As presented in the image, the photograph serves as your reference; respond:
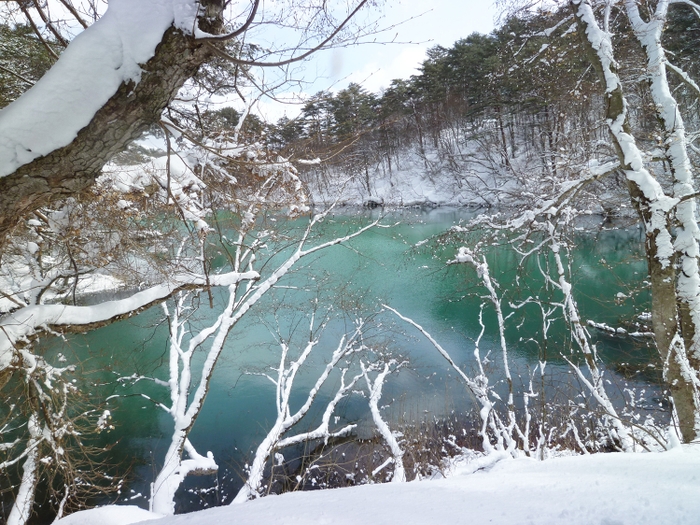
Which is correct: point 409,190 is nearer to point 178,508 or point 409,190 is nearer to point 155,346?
point 155,346

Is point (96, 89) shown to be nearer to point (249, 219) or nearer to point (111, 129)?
point (111, 129)

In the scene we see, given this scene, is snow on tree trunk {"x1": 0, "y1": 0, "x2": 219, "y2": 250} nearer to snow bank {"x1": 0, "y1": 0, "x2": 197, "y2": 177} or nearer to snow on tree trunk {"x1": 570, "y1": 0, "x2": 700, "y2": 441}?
snow bank {"x1": 0, "y1": 0, "x2": 197, "y2": 177}

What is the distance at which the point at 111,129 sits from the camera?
153 centimetres

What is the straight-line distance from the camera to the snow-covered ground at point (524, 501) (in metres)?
1.07

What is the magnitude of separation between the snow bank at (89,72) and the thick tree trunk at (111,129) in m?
0.04

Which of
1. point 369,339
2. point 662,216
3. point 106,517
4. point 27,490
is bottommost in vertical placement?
point 27,490

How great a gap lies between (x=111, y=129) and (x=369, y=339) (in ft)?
28.3

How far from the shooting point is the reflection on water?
7.58 metres

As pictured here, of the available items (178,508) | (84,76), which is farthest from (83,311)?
(178,508)

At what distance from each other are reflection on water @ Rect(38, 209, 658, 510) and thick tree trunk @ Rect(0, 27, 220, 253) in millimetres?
4475

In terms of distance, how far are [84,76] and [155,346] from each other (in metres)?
10.7

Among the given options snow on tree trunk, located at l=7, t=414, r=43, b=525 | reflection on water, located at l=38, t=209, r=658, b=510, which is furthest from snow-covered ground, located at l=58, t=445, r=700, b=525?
snow on tree trunk, located at l=7, t=414, r=43, b=525

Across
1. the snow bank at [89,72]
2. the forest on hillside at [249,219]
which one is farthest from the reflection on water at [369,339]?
the snow bank at [89,72]

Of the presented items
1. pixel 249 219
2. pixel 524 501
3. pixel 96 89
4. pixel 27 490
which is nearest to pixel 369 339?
pixel 249 219
